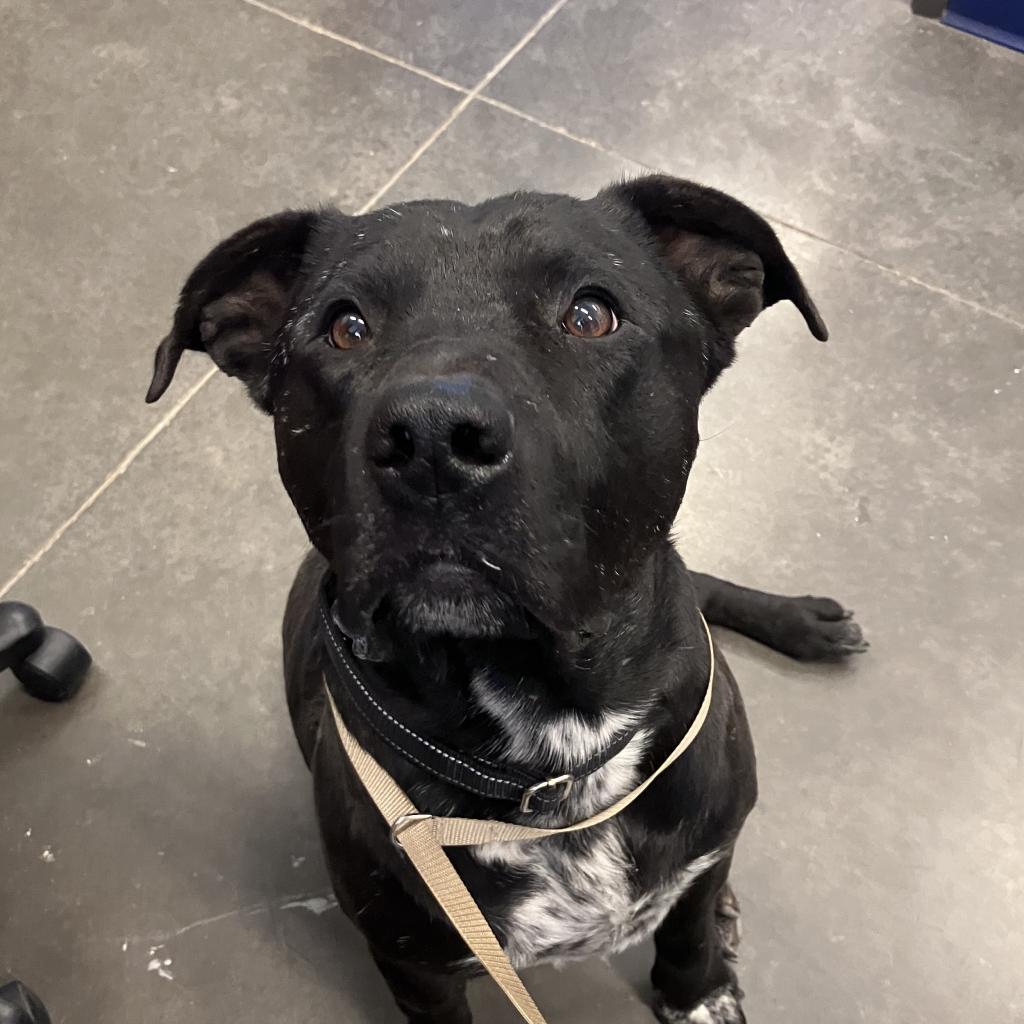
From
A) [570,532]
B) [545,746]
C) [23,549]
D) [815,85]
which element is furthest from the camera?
[815,85]

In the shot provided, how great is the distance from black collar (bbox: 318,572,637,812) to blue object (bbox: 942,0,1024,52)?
275 cm

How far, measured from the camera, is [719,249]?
156 centimetres

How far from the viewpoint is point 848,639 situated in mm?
2320

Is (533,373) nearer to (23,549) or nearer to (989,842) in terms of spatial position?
(989,842)

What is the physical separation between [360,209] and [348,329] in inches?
69.5

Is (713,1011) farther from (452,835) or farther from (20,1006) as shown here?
(20,1006)

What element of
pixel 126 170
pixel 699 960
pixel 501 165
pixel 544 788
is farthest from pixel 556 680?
pixel 126 170

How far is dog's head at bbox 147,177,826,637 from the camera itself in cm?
114

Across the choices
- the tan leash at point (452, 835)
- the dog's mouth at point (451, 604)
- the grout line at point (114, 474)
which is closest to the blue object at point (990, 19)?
the grout line at point (114, 474)

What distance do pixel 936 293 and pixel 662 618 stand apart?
1.68 meters

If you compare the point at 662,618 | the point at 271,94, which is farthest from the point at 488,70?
the point at 662,618

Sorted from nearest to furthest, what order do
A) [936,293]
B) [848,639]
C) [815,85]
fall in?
[848,639]
[936,293]
[815,85]

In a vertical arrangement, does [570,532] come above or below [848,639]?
above

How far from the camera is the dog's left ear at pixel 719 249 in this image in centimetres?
149
